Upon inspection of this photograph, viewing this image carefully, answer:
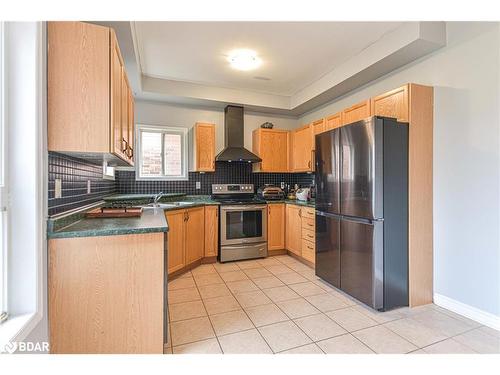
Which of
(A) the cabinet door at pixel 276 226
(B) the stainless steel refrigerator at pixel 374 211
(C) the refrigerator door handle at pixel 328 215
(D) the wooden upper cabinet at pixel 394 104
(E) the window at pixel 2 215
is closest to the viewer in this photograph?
(E) the window at pixel 2 215

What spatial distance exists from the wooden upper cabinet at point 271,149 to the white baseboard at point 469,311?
2.81 metres

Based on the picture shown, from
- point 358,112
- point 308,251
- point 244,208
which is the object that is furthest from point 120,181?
point 358,112

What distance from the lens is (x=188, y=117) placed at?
4270mm

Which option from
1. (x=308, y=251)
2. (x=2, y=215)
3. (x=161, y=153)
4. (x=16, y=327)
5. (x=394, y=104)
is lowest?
(x=308, y=251)

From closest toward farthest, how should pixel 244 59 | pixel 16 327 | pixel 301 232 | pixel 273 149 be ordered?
1. pixel 16 327
2. pixel 244 59
3. pixel 301 232
4. pixel 273 149

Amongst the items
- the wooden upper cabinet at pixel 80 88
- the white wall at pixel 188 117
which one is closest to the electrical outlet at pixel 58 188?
the wooden upper cabinet at pixel 80 88

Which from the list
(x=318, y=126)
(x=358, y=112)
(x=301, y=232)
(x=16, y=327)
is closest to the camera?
(x=16, y=327)

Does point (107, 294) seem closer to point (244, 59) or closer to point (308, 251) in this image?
point (308, 251)

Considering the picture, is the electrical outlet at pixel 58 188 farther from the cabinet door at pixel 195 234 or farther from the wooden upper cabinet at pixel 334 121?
the wooden upper cabinet at pixel 334 121

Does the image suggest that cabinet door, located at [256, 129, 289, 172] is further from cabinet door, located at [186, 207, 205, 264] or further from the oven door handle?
cabinet door, located at [186, 207, 205, 264]

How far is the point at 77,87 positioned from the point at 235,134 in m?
2.95

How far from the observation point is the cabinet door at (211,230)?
376cm

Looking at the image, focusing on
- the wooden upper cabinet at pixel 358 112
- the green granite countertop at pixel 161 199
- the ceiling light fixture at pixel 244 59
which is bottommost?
the green granite countertop at pixel 161 199

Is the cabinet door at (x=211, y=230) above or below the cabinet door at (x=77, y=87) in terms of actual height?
below
